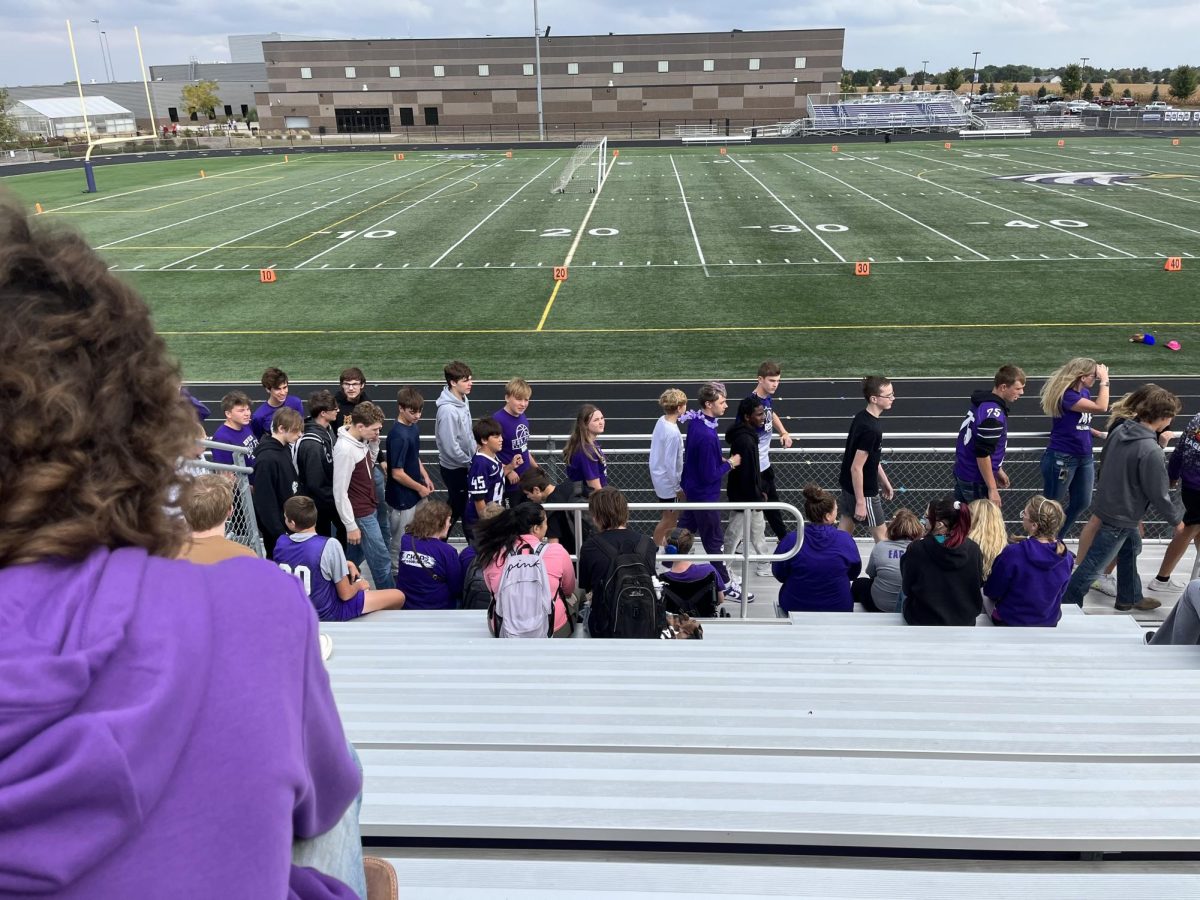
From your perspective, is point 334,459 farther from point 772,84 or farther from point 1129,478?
point 772,84

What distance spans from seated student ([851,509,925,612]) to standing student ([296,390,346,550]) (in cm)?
430

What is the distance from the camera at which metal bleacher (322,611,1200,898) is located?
6.86 ft

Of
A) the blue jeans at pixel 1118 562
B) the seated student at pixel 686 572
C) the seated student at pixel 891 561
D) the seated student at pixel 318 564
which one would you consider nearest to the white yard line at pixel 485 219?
the seated student at pixel 686 572

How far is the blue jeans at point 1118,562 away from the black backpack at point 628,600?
13.6 ft

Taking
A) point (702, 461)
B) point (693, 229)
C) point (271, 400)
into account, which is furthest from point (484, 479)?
point (693, 229)

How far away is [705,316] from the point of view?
18.8 m

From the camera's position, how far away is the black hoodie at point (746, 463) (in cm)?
736

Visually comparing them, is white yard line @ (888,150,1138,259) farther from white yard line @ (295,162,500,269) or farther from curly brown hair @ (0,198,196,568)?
curly brown hair @ (0,198,196,568)

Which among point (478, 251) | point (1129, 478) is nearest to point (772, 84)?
point (478, 251)

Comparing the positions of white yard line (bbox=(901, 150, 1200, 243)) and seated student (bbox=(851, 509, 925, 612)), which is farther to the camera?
white yard line (bbox=(901, 150, 1200, 243))

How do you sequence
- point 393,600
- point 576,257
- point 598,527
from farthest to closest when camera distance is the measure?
point 576,257 → point 393,600 → point 598,527

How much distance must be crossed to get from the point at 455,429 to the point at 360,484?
3.76 feet

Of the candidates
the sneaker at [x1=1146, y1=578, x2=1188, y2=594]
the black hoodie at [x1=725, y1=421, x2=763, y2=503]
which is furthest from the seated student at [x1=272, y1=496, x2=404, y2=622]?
the sneaker at [x1=1146, y1=578, x2=1188, y2=594]

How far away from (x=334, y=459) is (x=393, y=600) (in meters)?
1.57
